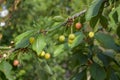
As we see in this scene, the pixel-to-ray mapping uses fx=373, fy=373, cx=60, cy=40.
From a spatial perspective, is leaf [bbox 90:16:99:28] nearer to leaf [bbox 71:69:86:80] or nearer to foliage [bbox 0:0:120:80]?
foliage [bbox 0:0:120:80]

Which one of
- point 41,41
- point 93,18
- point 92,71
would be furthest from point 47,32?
point 92,71

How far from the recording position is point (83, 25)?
206cm

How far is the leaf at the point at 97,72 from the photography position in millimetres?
2215

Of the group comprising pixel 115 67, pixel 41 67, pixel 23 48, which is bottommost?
pixel 115 67

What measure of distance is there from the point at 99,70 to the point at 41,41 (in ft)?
1.76

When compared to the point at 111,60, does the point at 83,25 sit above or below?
above

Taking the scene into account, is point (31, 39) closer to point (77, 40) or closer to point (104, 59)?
point (77, 40)

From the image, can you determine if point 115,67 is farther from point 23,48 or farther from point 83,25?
point 23,48

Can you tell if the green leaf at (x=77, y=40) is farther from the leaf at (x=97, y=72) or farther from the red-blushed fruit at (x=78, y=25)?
the leaf at (x=97, y=72)

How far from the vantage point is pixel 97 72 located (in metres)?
2.22

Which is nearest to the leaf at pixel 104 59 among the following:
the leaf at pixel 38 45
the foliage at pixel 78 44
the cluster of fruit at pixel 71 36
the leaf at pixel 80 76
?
the foliage at pixel 78 44

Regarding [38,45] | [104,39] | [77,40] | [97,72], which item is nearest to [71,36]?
[77,40]

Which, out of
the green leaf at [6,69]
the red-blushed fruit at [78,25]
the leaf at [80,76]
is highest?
the red-blushed fruit at [78,25]

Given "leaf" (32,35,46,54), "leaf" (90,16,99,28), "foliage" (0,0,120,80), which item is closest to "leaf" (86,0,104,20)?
"foliage" (0,0,120,80)
